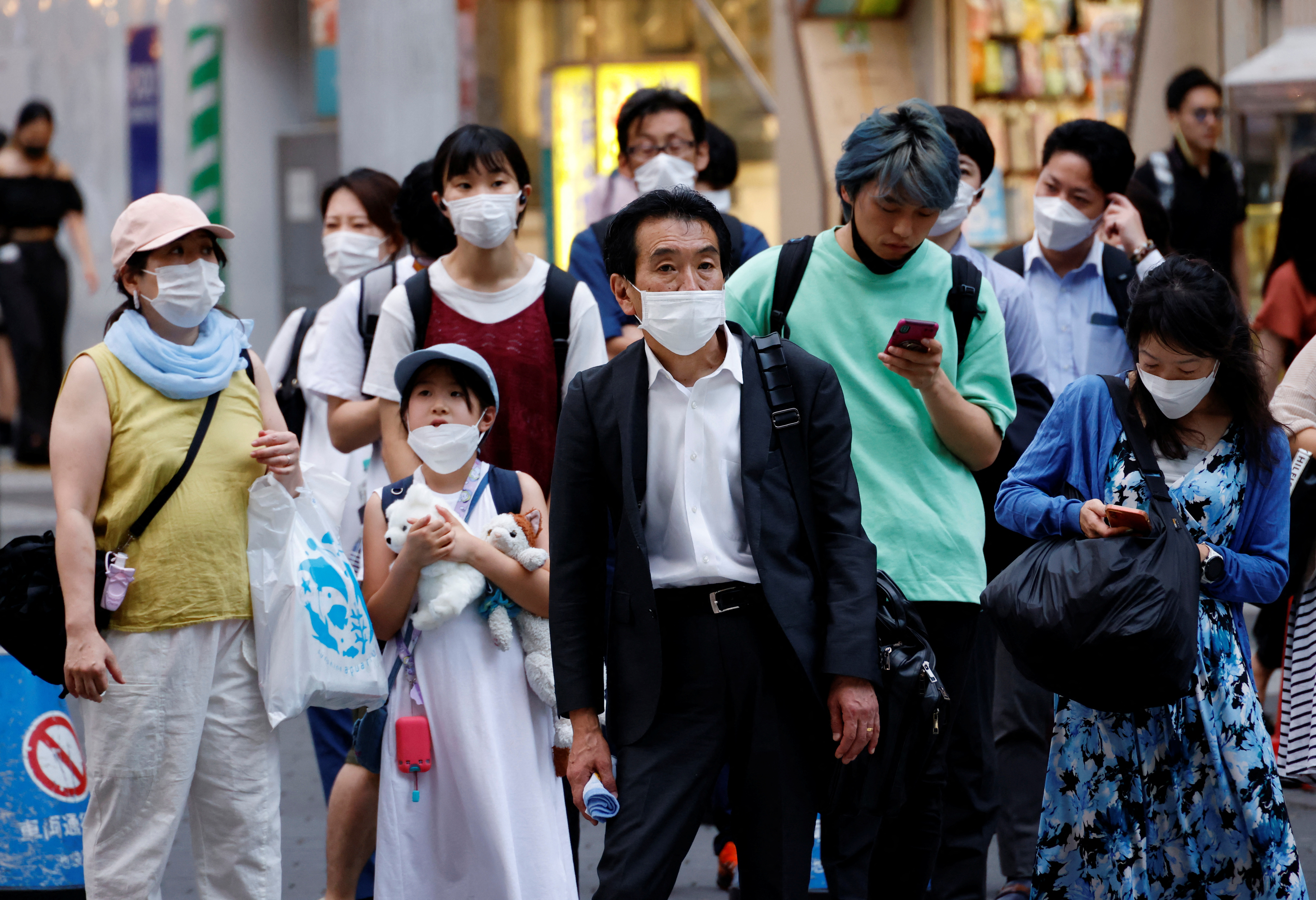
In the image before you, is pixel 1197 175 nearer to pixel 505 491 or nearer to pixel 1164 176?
pixel 1164 176

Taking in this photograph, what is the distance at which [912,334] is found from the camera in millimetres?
3619

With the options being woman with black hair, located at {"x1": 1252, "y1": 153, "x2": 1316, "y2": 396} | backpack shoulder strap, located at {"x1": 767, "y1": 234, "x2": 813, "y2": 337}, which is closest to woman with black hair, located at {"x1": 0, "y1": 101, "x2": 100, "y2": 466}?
woman with black hair, located at {"x1": 1252, "y1": 153, "x2": 1316, "y2": 396}

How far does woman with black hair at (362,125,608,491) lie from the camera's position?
4.46 meters

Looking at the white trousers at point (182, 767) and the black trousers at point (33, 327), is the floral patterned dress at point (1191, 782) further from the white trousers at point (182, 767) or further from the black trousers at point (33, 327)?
the black trousers at point (33, 327)

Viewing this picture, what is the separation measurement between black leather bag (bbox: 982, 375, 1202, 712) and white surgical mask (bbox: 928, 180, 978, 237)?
136cm

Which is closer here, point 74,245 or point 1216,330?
point 1216,330

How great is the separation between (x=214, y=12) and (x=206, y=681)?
10.5 m

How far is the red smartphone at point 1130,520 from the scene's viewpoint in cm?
349

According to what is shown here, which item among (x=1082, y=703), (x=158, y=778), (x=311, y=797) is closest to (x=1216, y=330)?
(x=1082, y=703)

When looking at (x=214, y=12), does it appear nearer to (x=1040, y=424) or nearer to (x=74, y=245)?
(x=74, y=245)

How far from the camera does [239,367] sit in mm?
4113

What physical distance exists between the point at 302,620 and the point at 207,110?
10.3 m

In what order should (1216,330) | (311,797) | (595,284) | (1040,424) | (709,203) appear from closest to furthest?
(709,203) → (1216,330) → (1040,424) → (595,284) → (311,797)

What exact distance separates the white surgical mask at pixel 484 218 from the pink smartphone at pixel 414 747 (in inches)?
53.0
